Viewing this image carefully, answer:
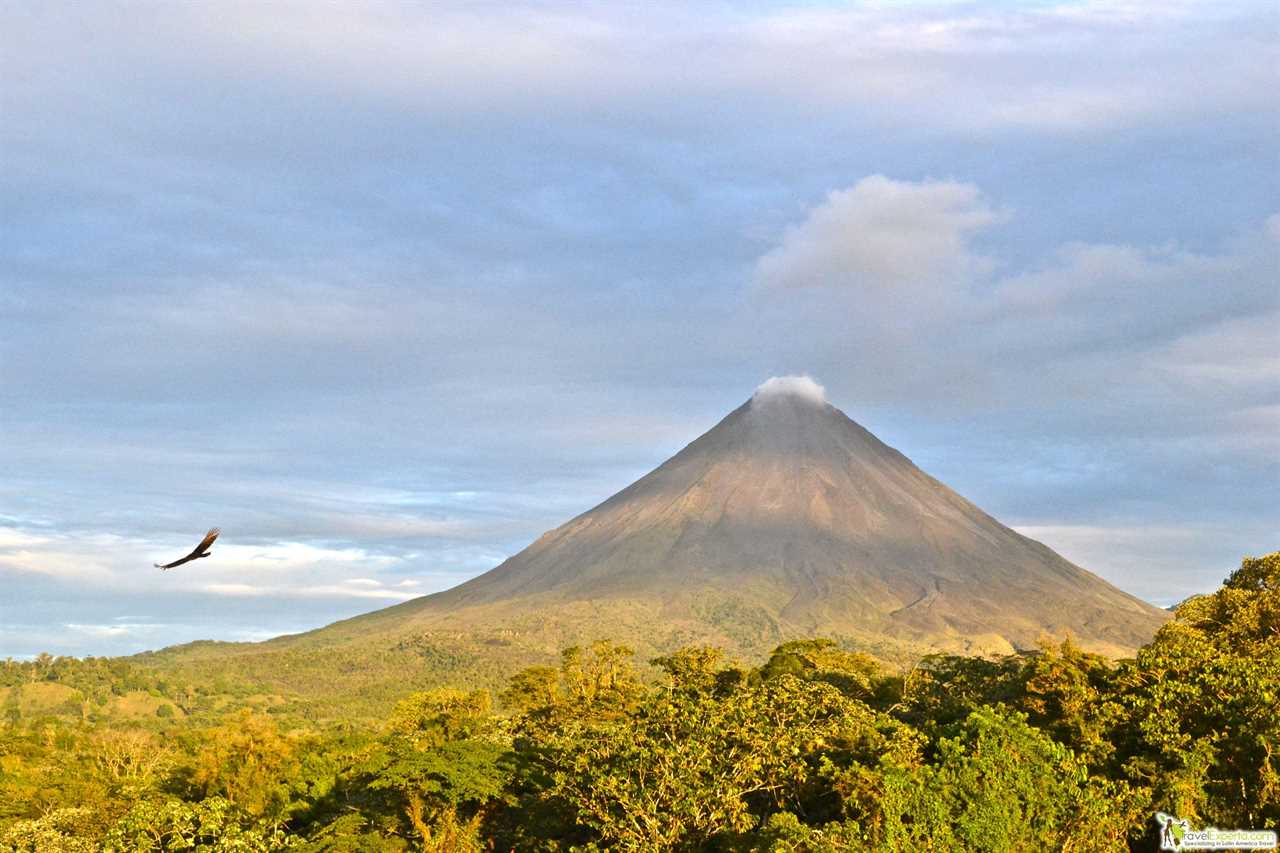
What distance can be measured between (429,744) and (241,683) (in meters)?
147

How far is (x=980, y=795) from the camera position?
2956 cm

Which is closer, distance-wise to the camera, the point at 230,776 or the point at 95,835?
the point at 95,835

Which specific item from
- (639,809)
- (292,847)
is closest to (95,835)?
(292,847)

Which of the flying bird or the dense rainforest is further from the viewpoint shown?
the dense rainforest

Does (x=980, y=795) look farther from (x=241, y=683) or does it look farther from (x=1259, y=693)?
(x=241, y=683)

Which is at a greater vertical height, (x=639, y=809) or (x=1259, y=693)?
(x=1259, y=693)

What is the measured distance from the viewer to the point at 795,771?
122 ft

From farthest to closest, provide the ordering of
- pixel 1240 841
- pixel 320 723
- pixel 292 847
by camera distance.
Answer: pixel 320 723 < pixel 292 847 < pixel 1240 841

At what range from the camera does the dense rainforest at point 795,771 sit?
29781 millimetres

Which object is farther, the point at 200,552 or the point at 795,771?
the point at 795,771

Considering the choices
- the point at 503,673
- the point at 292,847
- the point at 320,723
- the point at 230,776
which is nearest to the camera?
the point at 292,847

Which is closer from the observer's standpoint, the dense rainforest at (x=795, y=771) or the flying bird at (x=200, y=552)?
the flying bird at (x=200, y=552)

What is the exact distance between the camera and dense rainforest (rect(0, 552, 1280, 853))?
29.8 metres

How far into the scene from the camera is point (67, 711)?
171 metres
